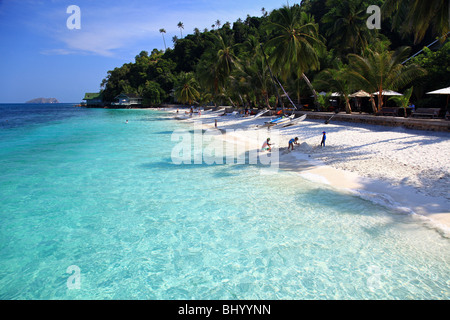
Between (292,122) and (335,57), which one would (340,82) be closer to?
(292,122)

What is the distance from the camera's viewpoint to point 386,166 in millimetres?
10555

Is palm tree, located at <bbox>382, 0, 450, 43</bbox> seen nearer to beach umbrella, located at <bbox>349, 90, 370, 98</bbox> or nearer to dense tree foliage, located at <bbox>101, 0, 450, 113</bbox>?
dense tree foliage, located at <bbox>101, 0, 450, 113</bbox>

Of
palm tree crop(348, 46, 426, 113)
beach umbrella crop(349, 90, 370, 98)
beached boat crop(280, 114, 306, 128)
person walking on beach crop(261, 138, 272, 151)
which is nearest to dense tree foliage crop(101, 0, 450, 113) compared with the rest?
palm tree crop(348, 46, 426, 113)

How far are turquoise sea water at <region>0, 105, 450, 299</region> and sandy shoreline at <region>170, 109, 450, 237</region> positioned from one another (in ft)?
2.31

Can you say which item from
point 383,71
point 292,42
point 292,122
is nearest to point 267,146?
point 292,122

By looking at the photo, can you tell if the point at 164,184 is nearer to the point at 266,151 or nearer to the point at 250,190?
the point at 250,190

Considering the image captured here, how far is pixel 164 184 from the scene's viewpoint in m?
11.0

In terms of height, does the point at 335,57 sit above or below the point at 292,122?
above

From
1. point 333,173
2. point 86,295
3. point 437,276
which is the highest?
point 333,173

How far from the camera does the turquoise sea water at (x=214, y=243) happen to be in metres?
4.98

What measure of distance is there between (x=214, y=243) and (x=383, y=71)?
18218 mm

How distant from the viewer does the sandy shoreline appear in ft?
25.1
